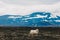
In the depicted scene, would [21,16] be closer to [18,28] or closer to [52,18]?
[18,28]

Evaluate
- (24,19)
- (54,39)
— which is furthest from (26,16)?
(54,39)

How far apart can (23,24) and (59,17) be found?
246 inches

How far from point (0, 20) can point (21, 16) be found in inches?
140

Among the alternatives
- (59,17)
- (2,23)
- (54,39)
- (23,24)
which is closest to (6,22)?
(2,23)

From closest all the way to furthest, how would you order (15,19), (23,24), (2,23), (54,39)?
1. (54,39)
2. (2,23)
3. (23,24)
4. (15,19)

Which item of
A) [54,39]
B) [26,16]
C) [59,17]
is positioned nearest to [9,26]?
[26,16]

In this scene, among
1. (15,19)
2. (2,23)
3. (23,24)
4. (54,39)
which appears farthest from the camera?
(15,19)

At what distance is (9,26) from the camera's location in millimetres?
35469

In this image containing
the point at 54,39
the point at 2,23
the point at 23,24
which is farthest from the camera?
the point at 23,24

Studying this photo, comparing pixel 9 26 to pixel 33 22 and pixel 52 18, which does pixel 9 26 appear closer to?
pixel 33 22

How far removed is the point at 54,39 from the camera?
22.8 meters

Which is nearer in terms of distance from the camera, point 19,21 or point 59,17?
point 59,17

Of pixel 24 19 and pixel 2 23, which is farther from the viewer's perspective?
pixel 24 19

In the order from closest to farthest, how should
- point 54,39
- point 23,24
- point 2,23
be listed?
1. point 54,39
2. point 2,23
3. point 23,24
